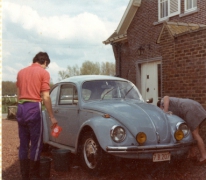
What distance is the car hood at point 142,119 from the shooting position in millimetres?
5289

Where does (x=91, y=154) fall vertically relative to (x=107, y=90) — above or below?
below

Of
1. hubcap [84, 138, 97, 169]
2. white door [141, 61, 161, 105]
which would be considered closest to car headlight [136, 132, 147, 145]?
hubcap [84, 138, 97, 169]

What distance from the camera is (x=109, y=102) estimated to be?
6.25 metres

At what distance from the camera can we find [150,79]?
45.3ft

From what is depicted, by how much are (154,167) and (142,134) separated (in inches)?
44.7

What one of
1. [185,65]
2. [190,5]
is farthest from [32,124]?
[190,5]

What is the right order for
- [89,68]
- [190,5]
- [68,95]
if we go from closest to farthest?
[68,95] < [190,5] < [89,68]

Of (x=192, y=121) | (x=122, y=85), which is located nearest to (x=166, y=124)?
(x=192, y=121)

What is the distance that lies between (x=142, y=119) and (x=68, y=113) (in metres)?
1.83

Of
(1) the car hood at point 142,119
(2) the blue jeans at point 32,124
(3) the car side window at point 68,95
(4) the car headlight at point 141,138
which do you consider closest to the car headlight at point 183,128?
(1) the car hood at point 142,119

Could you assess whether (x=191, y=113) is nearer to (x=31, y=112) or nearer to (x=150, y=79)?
(x=31, y=112)

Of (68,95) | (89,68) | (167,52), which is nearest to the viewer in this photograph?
(68,95)

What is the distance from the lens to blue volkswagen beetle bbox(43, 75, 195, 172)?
205 inches

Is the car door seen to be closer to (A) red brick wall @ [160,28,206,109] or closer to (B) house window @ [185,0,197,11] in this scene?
(A) red brick wall @ [160,28,206,109]
